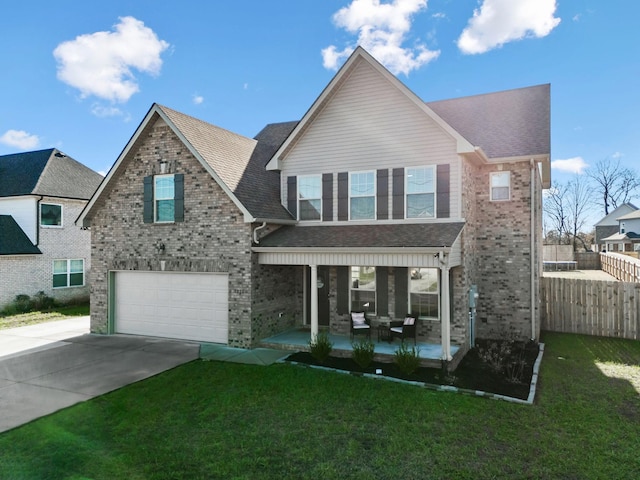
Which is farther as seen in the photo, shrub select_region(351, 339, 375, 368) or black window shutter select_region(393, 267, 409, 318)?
black window shutter select_region(393, 267, 409, 318)

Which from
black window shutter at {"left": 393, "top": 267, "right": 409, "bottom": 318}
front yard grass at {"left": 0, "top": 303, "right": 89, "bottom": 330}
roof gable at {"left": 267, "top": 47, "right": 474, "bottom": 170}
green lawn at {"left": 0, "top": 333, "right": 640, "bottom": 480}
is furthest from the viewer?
front yard grass at {"left": 0, "top": 303, "right": 89, "bottom": 330}

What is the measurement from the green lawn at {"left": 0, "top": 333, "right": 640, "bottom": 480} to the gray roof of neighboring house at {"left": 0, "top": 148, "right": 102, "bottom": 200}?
17.2m

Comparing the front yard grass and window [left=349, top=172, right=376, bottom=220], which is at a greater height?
window [left=349, top=172, right=376, bottom=220]

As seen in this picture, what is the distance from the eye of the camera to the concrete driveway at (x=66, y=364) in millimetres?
8188

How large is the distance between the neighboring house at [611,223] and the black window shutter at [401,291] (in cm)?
6097

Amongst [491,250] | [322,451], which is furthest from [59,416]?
[491,250]

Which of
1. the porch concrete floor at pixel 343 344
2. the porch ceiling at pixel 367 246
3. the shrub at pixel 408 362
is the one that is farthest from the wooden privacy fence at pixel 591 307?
the shrub at pixel 408 362

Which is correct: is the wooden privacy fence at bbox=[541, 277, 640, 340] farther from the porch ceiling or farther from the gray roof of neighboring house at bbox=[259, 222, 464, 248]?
the gray roof of neighboring house at bbox=[259, 222, 464, 248]

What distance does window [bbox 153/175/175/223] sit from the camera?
13.5 metres

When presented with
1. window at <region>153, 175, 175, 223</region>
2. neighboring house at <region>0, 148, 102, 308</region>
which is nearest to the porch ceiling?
window at <region>153, 175, 175, 223</region>

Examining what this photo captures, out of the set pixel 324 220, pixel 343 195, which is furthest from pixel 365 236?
pixel 324 220

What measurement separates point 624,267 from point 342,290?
19888 millimetres

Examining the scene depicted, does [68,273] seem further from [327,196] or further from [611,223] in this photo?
[611,223]

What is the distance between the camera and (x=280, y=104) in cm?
2508
